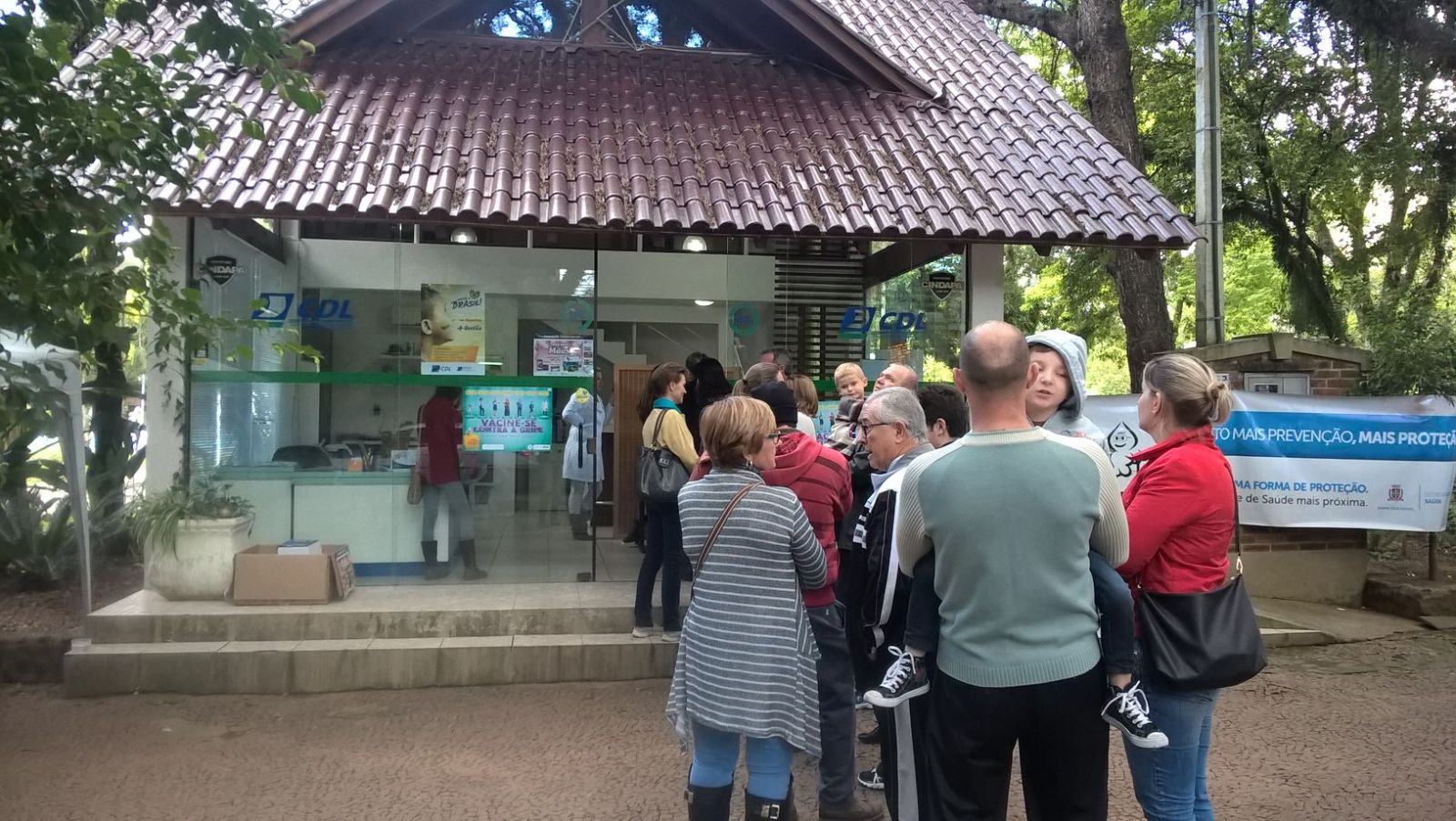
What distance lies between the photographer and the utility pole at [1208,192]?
8.49m

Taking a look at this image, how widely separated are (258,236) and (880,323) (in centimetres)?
483

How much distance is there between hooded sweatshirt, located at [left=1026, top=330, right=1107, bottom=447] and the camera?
10.3 ft

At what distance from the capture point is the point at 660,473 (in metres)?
6.21

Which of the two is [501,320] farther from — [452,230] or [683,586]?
[683,586]

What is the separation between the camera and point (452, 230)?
24.7ft

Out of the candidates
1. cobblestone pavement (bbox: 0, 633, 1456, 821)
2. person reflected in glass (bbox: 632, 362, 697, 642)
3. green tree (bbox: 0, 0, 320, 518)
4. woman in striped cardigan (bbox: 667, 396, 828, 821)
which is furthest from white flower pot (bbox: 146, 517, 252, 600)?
woman in striped cardigan (bbox: 667, 396, 828, 821)

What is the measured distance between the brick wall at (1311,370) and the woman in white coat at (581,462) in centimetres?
511

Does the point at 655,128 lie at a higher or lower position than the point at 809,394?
higher

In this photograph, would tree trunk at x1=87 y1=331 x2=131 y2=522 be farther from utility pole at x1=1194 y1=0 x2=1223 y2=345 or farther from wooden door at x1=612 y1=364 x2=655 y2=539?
utility pole at x1=1194 y1=0 x2=1223 y2=345

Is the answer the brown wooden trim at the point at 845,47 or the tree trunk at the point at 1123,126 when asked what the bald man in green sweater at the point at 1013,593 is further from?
the tree trunk at the point at 1123,126

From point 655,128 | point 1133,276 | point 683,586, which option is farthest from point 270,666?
point 1133,276

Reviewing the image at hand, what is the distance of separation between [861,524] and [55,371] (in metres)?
2.89

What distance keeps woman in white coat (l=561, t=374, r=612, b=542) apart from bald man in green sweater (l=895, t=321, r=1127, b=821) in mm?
5246

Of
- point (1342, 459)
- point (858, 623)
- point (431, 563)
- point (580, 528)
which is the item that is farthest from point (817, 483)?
point (1342, 459)
